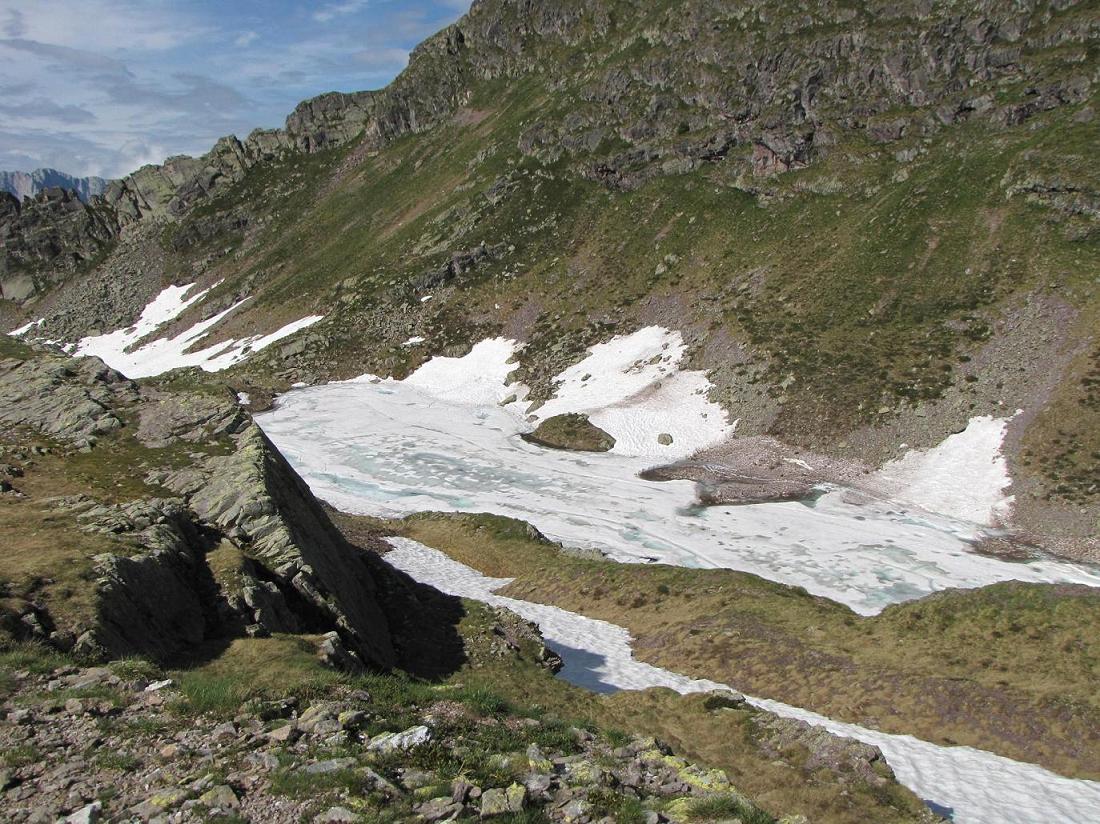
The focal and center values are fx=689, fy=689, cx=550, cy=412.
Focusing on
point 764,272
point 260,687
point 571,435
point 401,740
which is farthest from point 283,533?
point 764,272

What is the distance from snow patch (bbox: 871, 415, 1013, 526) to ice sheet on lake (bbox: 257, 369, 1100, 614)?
5.70 ft

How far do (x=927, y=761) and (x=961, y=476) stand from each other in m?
32.9

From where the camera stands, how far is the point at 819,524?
41.7m

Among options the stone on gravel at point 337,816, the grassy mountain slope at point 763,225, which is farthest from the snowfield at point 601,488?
the stone on gravel at point 337,816

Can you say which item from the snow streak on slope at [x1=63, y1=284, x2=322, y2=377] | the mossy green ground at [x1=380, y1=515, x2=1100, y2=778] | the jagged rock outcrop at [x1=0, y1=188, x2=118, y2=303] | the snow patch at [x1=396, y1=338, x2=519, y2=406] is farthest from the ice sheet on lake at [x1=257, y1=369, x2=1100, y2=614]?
the jagged rock outcrop at [x1=0, y1=188, x2=118, y2=303]

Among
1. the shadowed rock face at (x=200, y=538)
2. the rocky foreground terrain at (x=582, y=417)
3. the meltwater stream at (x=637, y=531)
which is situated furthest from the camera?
the meltwater stream at (x=637, y=531)

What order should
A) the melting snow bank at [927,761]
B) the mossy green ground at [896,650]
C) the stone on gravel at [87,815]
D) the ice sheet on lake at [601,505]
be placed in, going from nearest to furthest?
the stone on gravel at [87,815] < the melting snow bank at [927,761] < the mossy green ground at [896,650] < the ice sheet on lake at [601,505]

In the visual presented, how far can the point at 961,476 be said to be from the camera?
4438 centimetres

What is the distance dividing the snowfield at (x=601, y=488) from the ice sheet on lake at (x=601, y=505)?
129 millimetres

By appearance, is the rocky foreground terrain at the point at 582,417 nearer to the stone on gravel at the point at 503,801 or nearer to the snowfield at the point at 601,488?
the stone on gravel at the point at 503,801

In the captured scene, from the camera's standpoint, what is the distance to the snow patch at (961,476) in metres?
42.1

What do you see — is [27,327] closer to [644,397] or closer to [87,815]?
[644,397]

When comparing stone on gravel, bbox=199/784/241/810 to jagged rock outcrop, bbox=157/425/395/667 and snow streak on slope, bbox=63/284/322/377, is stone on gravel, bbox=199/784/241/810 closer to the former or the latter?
jagged rock outcrop, bbox=157/425/395/667

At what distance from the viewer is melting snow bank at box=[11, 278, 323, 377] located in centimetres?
9806
